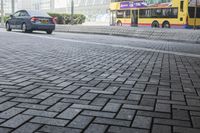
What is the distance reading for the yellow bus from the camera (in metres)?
29.3

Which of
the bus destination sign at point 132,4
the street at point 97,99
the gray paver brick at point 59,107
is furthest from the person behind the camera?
the bus destination sign at point 132,4

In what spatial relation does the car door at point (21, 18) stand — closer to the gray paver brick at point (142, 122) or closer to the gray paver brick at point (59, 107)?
the gray paver brick at point (59, 107)

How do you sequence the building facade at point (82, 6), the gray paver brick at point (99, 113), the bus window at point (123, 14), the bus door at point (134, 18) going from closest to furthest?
the gray paver brick at point (99, 113), the bus door at point (134, 18), the bus window at point (123, 14), the building facade at point (82, 6)

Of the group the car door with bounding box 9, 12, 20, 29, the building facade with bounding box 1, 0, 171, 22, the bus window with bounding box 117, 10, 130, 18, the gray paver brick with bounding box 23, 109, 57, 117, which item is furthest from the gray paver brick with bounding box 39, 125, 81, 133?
the building facade with bounding box 1, 0, 171, 22

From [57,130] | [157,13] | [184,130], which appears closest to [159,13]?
[157,13]

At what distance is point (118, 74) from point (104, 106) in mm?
2209

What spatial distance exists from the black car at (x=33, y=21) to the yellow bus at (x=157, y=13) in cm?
1286

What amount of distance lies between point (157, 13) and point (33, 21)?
51.6 ft

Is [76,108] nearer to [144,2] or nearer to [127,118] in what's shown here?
[127,118]

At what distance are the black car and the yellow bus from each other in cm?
1286

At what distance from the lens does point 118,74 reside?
19.0ft

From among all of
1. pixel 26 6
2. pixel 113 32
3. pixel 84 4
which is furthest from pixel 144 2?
pixel 26 6

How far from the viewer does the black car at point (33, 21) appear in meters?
20.0

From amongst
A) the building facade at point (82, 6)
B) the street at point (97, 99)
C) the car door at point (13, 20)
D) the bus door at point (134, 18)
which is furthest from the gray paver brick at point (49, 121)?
the building facade at point (82, 6)
